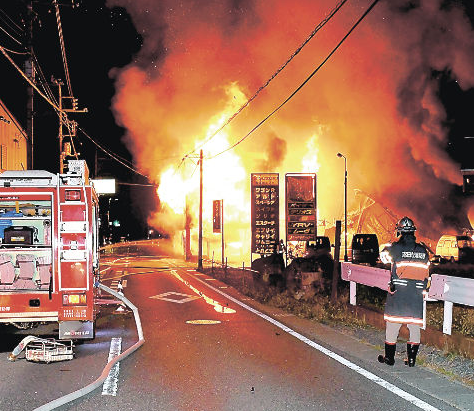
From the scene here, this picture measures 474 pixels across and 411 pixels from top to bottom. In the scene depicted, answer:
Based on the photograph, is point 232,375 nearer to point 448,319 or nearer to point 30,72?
point 448,319

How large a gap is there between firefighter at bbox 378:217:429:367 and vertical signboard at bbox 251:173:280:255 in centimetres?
1580

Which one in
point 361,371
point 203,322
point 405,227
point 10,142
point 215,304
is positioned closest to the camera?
point 361,371

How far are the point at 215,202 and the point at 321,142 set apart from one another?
85.2 ft

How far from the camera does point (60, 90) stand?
33.8m

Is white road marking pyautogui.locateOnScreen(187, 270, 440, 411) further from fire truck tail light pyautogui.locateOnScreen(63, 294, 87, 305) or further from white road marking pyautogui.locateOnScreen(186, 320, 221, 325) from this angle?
fire truck tail light pyautogui.locateOnScreen(63, 294, 87, 305)

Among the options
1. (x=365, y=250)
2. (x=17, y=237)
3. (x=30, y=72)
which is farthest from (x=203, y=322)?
(x=365, y=250)

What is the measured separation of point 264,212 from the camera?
77.0ft

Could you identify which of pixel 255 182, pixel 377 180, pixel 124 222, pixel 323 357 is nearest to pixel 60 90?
pixel 255 182

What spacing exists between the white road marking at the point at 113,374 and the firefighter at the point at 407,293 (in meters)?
3.50

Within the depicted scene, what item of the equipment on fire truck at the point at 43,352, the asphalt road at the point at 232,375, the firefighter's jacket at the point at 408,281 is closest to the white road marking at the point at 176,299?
the asphalt road at the point at 232,375

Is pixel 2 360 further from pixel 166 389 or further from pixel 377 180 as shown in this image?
pixel 377 180

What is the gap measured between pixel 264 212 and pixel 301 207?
2713mm

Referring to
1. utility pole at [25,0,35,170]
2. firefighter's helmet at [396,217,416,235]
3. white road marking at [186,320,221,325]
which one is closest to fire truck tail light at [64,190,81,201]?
white road marking at [186,320,221,325]

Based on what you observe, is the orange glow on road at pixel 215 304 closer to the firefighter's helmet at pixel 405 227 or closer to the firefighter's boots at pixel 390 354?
the firefighter's boots at pixel 390 354
